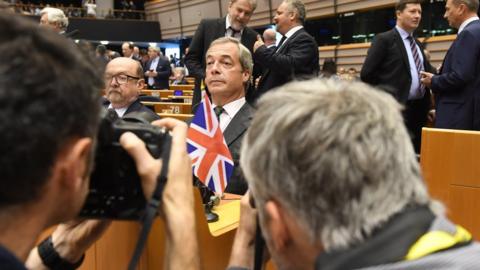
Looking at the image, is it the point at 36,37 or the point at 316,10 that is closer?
the point at 36,37

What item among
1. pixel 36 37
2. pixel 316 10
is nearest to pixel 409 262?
pixel 36 37

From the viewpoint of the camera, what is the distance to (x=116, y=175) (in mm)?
882

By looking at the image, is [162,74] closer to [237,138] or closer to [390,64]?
[390,64]

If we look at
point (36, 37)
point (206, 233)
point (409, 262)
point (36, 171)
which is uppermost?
point (36, 37)

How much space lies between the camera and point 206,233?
163cm

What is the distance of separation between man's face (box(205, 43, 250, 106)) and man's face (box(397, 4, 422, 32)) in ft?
5.68

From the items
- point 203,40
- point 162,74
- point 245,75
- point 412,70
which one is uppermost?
point 203,40

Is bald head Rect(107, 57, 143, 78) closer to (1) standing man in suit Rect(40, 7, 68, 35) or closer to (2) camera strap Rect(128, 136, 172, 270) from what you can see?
(1) standing man in suit Rect(40, 7, 68, 35)

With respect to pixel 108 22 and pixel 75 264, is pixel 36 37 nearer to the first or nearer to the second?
pixel 75 264

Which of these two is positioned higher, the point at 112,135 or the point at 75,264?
the point at 112,135

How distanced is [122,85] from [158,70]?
6.40m

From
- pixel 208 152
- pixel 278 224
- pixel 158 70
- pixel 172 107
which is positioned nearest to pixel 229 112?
pixel 208 152

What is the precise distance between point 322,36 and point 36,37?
1248cm

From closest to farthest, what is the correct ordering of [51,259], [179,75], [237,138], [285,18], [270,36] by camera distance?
[51,259] → [237,138] → [285,18] → [270,36] → [179,75]
